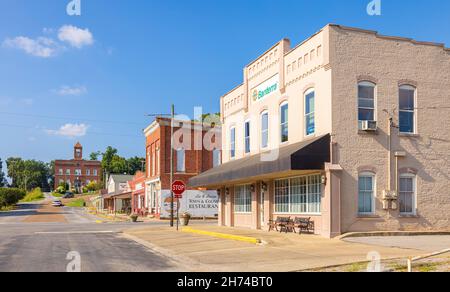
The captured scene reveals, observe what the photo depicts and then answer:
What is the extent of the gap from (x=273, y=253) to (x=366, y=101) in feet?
27.2

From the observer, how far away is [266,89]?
92.2 feet

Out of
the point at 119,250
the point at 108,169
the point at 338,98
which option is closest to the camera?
the point at 119,250

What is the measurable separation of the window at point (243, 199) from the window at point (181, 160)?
21.9 m

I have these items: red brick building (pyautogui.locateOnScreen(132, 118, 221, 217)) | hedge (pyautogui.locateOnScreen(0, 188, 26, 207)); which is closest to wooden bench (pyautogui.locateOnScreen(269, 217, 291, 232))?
red brick building (pyautogui.locateOnScreen(132, 118, 221, 217))

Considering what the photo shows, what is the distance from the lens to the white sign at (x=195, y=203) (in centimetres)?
5291

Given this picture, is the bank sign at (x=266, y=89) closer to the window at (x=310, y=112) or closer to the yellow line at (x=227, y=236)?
the window at (x=310, y=112)

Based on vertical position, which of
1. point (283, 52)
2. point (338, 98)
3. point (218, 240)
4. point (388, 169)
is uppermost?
point (283, 52)

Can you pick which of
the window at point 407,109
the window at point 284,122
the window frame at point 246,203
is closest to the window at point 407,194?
the window at point 407,109

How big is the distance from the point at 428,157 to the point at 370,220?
12.1 ft

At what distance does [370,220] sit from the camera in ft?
71.1

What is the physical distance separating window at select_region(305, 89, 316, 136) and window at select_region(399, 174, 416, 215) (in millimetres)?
4058

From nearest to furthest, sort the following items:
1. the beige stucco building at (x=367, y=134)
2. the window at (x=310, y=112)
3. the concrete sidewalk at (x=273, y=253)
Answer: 1. the concrete sidewalk at (x=273, y=253)
2. the beige stucco building at (x=367, y=134)
3. the window at (x=310, y=112)
